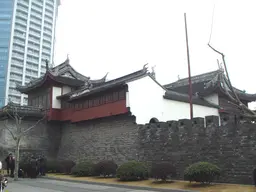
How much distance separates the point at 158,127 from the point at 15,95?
70.1 m

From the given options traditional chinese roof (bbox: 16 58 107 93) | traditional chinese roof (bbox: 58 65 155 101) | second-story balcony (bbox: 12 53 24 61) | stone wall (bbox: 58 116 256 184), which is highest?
second-story balcony (bbox: 12 53 24 61)

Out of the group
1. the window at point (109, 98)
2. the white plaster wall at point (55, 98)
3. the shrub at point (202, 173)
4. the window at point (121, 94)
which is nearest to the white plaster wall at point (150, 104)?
the window at point (121, 94)

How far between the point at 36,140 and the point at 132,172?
14366 mm

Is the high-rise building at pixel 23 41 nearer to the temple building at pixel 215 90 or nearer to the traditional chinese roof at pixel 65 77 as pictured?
the traditional chinese roof at pixel 65 77

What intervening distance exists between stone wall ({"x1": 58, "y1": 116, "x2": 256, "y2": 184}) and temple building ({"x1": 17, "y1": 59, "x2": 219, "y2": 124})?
1.03m

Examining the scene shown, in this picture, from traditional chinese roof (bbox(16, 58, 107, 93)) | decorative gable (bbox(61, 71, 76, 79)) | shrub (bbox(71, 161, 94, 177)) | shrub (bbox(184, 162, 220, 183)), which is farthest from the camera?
decorative gable (bbox(61, 71, 76, 79))

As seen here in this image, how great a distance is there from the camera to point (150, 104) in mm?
20703

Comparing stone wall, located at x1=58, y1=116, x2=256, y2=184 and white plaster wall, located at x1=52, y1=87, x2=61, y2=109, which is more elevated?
white plaster wall, located at x1=52, y1=87, x2=61, y2=109

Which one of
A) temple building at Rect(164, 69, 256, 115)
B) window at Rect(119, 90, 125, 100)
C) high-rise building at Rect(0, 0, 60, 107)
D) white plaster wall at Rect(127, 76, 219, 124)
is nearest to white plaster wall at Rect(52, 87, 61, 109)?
window at Rect(119, 90, 125, 100)

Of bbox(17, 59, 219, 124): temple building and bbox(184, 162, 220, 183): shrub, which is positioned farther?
bbox(17, 59, 219, 124): temple building

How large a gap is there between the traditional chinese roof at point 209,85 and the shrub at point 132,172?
11.1 metres

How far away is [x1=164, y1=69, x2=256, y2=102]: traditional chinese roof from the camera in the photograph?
24.6 m

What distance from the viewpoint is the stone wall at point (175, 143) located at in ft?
43.5

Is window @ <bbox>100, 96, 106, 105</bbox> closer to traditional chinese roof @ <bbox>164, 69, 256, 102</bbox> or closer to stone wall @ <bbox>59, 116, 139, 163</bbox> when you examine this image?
stone wall @ <bbox>59, 116, 139, 163</bbox>
